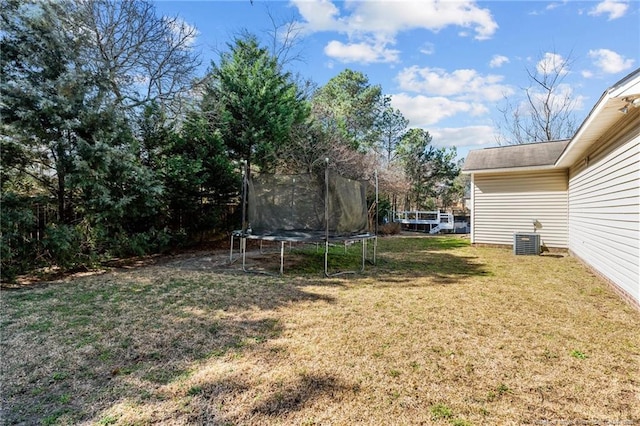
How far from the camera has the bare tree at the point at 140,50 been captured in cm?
695

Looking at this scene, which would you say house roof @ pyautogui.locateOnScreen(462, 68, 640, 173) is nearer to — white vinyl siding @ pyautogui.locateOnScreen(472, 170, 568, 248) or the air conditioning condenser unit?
white vinyl siding @ pyautogui.locateOnScreen(472, 170, 568, 248)

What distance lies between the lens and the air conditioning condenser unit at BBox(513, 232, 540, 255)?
25.4 ft

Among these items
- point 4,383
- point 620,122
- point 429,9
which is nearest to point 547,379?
point 4,383

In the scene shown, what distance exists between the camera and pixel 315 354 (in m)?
2.41

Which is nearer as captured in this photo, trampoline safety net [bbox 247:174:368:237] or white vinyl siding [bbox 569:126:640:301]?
white vinyl siding [bbox 569:126:640:301]

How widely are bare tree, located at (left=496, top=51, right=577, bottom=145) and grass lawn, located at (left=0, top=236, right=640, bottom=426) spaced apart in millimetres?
15140

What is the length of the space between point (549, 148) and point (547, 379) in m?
8.25

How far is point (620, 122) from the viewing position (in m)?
4.24

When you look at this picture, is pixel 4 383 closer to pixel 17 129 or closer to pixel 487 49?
pixel 17 129

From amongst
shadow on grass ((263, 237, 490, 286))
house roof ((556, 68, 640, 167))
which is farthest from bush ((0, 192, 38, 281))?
house roof ((556, 68, 640, 167))

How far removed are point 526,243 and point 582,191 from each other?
1775 millimetres

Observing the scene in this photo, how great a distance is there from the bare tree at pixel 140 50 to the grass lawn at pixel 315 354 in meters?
5.00

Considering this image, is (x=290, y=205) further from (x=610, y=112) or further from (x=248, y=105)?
(x=610, y=112)

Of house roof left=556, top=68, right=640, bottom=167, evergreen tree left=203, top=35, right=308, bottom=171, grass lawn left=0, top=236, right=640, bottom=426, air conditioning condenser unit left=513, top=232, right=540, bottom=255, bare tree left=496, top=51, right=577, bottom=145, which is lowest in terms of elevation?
grass lawn left=0, top=236, right=640, bottom=426
